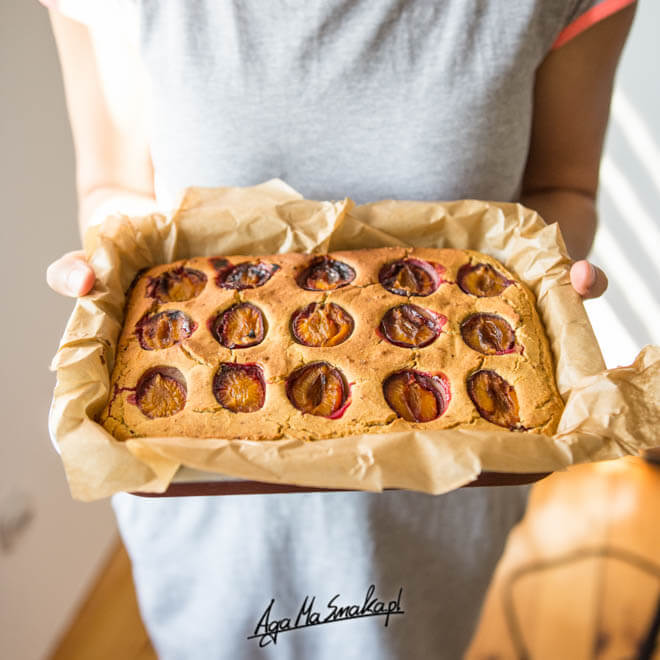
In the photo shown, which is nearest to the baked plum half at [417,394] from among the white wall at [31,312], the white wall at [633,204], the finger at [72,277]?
the finger at [72,277]

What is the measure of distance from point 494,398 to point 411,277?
10.6 inches

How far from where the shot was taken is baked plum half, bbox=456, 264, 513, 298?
1151 mm

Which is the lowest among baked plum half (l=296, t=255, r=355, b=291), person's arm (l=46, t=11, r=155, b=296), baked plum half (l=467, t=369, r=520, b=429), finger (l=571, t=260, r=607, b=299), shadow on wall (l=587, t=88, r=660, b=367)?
shadow on wall (l=587, t=88, r=660, b=367)

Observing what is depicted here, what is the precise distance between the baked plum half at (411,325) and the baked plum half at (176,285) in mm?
333

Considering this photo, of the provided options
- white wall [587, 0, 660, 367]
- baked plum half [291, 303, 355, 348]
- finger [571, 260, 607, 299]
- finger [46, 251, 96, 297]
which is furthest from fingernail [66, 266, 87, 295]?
white wall [587, 0, 660, 367]

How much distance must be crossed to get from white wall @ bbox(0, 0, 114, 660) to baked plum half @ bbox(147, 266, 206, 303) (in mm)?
761

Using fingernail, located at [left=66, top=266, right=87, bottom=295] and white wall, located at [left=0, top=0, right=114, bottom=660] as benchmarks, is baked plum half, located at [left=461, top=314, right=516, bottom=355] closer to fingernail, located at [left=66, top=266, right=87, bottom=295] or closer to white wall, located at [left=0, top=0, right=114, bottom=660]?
fingernail, located at [left=66, top=266, right=87, bottom=295]

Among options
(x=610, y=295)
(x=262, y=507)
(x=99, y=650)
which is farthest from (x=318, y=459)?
(x=610, y=295)

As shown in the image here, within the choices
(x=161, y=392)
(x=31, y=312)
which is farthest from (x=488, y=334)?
(x=31, y=312)

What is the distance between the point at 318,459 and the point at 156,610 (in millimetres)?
712

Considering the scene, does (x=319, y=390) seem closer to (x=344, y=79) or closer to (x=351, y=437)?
(x=351, y=437)

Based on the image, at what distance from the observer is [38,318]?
72.7 inches

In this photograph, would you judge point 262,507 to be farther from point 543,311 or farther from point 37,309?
point 37,309

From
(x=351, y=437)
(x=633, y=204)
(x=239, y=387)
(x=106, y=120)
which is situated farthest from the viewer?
(x=633, y=204)
